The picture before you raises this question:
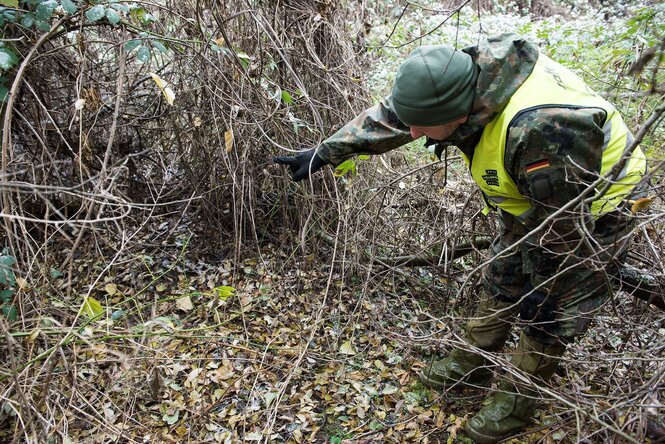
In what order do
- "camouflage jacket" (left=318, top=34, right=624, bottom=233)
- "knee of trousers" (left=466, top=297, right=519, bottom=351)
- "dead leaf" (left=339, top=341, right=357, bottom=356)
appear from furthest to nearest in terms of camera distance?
1. "dead leaf" (left=339, top=341, right=357, bottom=356)
2. "knee of trousers" (left=466, top=297, right=519, bottom=351)
3. "camouflage jacket" (left=318, top=34, right=624, bottom=233)

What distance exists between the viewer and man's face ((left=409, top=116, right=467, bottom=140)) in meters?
1.76

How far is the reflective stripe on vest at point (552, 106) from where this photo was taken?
1641 millimetres

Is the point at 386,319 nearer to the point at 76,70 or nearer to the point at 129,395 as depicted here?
the point at 129,395

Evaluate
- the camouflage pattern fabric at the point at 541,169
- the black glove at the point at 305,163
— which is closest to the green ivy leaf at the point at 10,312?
the black glove at the point at 305,163

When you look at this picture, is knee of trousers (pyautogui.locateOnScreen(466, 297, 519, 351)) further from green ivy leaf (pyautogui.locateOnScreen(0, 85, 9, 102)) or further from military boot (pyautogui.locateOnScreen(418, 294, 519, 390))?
green ivy leaf (pyautogui.locateOnScreen(0, 85, 9, 102))

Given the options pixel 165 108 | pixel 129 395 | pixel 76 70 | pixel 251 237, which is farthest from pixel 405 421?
pixel 76 70

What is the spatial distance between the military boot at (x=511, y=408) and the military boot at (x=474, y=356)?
204mm

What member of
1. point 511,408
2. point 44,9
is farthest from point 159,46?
point 511,408

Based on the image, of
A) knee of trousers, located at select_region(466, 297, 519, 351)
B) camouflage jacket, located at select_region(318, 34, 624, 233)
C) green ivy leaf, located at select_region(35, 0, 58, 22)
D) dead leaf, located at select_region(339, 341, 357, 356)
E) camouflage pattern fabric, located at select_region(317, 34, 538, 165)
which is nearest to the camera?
camouflage jacket, located at select_region(318, 34, 624, 233)

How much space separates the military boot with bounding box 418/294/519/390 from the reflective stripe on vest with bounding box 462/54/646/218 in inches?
28.2

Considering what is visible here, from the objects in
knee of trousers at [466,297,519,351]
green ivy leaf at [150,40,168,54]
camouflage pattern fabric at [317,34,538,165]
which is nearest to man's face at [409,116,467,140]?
camouflage pattern fabric at [317,34,538,165]

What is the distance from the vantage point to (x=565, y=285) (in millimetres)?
1868

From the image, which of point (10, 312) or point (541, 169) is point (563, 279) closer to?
point (541, 169)

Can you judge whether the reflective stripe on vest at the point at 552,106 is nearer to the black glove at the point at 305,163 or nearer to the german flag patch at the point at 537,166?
the german flag patch at the point at 537,166
